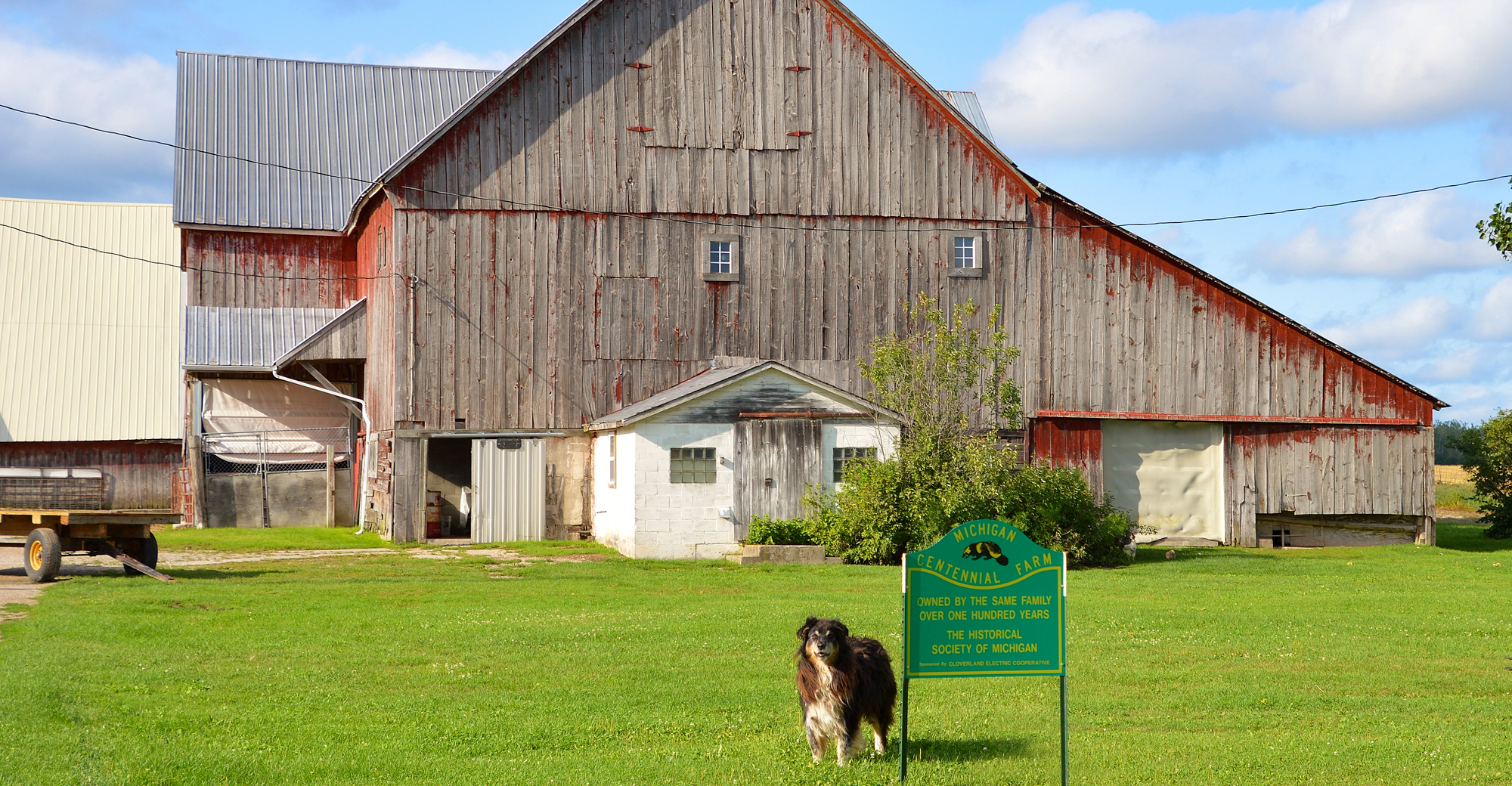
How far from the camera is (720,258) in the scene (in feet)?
92.2

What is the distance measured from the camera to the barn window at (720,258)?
28.0 meters

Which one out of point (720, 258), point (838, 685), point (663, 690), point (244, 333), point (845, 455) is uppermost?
point (720, 258)

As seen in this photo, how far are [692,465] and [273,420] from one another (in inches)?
601

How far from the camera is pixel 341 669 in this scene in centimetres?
1139

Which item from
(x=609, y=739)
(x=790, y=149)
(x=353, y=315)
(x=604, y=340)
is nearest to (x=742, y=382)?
(x=604, y=340)

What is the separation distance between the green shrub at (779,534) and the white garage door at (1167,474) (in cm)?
851

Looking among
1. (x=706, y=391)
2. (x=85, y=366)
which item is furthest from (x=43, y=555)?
(x=85, y=366)

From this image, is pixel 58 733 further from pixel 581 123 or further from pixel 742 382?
pixel 581 123

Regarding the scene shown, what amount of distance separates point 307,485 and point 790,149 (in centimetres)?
1460

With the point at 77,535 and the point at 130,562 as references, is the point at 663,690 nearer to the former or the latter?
the point at 130,562

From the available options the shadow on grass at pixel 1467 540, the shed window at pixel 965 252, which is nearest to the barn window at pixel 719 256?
the shed window at pixel 965 252

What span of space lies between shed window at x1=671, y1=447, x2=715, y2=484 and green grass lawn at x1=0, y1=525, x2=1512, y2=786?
5.88m

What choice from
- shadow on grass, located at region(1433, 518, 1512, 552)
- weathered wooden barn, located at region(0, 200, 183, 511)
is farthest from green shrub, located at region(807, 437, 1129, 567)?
weathered wooden barn, located at region(0, 200, 183, 511)

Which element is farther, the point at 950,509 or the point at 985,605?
the point at 950,509
